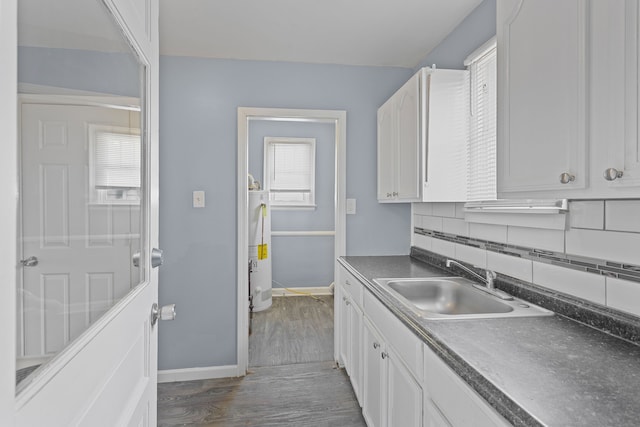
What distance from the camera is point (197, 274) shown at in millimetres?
2662

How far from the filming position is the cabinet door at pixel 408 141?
1979 mm

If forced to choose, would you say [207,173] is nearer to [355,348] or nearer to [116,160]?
[355,348]

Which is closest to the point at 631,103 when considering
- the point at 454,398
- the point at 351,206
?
the point at 454,398

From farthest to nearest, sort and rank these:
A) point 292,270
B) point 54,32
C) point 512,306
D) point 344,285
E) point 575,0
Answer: point 292,270 → point 344,285 → point 512,306 → point 575,0 → point 54,32

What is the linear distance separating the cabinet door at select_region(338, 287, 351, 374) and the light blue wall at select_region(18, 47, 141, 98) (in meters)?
1.86

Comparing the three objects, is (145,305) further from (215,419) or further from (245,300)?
(245,300)

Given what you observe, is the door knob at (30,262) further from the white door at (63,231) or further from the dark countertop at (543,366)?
the dark countertop at (543,366)

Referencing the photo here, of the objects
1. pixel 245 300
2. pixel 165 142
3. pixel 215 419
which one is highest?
pixel 165 142

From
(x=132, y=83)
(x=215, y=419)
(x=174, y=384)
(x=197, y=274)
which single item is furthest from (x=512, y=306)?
(x=174, y=384)

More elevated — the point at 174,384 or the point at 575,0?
the point at 575,0

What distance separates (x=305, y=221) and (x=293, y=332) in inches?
63.2

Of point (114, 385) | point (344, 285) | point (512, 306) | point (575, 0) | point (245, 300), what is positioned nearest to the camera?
point (114, 385)

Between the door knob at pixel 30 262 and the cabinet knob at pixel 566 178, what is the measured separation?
1.17 metres

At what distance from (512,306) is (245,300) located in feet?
6.14
